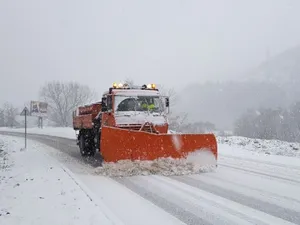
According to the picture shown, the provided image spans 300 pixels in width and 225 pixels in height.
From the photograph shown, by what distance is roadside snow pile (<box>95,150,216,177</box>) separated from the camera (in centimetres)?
821

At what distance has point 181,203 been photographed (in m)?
5.69

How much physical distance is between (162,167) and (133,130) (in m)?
1.25

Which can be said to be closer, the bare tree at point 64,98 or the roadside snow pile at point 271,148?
the roadside snow pile at point 271,148

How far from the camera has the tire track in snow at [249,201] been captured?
193 inches

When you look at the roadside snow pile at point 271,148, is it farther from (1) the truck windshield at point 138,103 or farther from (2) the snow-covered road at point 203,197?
(1) the truck windshield at point 138,103

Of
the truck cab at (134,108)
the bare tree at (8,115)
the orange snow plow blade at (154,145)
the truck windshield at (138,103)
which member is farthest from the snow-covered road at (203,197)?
the bare tree at (8,115)

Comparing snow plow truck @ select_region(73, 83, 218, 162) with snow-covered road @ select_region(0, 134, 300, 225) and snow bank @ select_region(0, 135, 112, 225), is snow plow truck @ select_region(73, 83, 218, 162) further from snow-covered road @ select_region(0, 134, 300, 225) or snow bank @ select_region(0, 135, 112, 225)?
snow bank @ select_region(0, 135, 112, 225)

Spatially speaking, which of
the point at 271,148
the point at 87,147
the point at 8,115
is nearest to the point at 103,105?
the point at 87,147

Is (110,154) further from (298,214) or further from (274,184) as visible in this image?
(298,214)

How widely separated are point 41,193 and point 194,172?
12.3 ft

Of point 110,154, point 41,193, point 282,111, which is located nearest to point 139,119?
point 110,154

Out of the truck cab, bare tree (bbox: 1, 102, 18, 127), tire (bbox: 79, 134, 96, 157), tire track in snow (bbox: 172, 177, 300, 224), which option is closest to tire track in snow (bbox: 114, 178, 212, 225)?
tire track in snow (bbox: 172, 177, 300, 224)

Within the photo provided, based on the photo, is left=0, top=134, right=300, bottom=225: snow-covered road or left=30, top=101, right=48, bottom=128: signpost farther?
left=30, top=101, right=48, bottom=128: signpost

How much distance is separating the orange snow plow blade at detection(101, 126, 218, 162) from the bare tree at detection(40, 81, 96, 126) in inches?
2484
